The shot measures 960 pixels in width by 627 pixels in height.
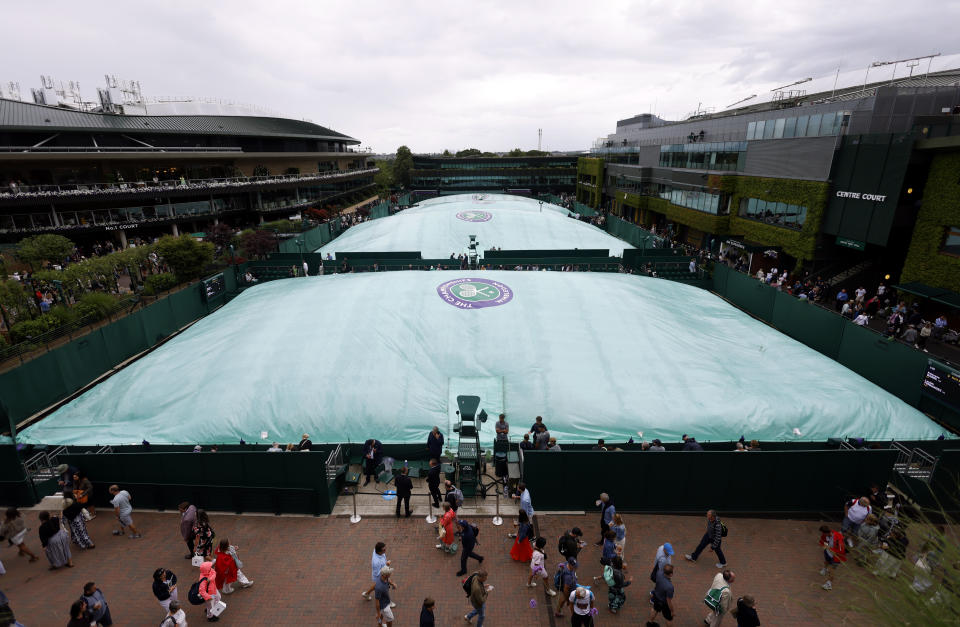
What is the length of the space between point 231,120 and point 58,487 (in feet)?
217

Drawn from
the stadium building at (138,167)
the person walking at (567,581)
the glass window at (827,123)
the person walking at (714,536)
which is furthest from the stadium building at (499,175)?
the person walking at (567,581)

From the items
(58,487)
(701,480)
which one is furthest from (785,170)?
(58,487)

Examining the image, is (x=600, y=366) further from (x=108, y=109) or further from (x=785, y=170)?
(x=108, y=109)

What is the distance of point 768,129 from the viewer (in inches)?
1469

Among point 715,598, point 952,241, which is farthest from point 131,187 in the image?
point 952,241

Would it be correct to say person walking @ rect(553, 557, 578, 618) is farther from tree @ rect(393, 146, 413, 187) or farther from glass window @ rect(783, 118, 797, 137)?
tree @ rect(393, 146, 413, 187)

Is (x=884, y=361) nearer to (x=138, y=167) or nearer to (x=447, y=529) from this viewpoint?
(x=447, y=529)

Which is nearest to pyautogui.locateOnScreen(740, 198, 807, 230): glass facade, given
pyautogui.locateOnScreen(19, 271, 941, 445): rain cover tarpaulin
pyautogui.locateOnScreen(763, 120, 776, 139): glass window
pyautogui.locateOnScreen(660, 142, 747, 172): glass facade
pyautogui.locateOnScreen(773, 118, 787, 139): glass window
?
pyautogui.locateOnScreen(660, 142, 747, 172): glass facade

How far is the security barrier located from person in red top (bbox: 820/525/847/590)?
6.14 feet

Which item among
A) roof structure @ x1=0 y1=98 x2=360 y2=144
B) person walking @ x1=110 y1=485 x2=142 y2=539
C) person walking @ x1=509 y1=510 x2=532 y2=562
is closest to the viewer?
person walking @ x1=509 y1=510 x2=532 y2=562

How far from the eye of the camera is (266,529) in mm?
11859

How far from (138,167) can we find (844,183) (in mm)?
68014

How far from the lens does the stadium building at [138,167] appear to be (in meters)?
40.3

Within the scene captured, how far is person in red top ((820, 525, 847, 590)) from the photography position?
10.0 m
